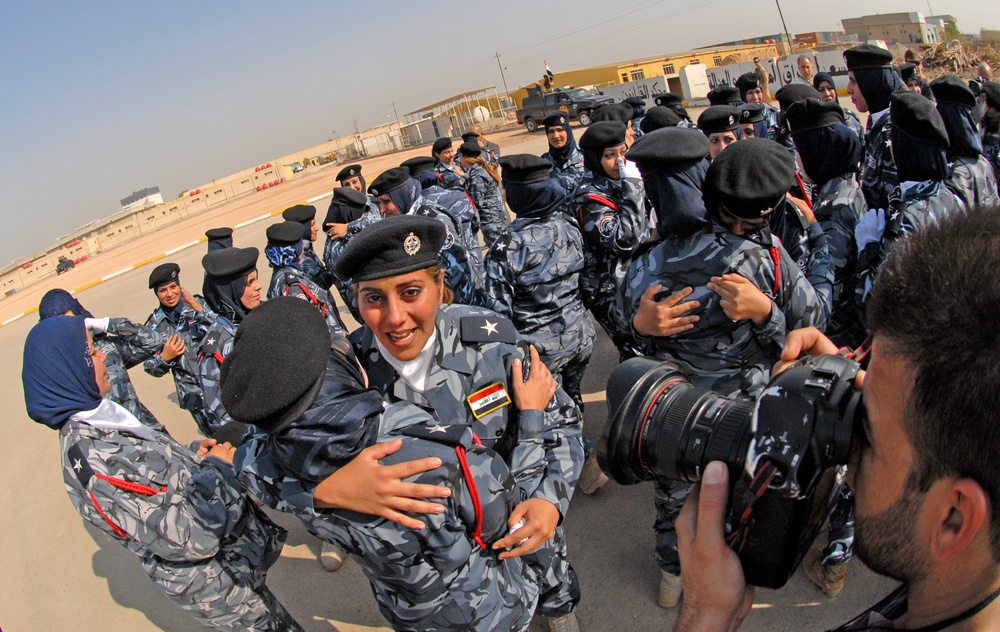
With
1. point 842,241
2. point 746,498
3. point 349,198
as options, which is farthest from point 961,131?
point 349,198

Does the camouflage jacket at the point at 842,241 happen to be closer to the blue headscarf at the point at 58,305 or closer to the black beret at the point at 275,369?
the black beret at the point at 275,369

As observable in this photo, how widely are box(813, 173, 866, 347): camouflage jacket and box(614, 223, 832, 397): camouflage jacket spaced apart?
0.73m

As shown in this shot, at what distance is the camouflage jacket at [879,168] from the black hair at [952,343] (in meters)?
3.17

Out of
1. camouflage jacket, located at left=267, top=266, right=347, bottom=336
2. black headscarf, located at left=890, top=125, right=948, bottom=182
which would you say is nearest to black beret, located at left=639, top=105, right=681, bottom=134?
black headscarf, located at left=890, top=125, right=948, bottom=182

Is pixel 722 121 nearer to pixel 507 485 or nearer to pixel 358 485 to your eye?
pixel 507 485

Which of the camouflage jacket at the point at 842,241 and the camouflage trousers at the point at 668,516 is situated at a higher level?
the camouflage jacket at the point at 842,241

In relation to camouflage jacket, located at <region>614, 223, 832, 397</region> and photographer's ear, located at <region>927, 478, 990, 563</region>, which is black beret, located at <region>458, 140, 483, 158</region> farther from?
photographer's ear, located at <region>927, 478, 990, 563</region>

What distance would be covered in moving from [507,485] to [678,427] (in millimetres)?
658

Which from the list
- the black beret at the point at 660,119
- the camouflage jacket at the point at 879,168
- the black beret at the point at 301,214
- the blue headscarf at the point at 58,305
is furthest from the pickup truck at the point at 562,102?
the blue headscarf at the point at 58,305

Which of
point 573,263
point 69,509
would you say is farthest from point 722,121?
point 69,509

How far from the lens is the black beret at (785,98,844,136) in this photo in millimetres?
3004

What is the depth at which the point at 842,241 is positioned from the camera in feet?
9.51

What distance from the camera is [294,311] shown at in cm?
159

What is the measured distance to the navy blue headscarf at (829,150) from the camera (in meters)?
3.04
